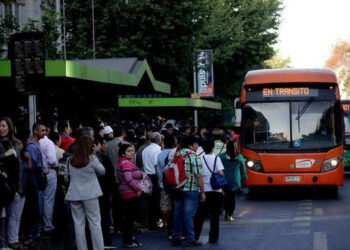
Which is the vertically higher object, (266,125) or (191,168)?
(266,125)

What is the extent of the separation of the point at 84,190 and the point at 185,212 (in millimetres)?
2326

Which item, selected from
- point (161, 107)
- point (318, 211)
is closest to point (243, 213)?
point (318, 211)

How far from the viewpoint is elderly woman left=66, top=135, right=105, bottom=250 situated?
12.8 meters

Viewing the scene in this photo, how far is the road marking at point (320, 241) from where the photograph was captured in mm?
14383

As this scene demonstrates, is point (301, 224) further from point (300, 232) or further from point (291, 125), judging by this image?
point (291, 125)

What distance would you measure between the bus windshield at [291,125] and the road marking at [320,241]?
7643mm

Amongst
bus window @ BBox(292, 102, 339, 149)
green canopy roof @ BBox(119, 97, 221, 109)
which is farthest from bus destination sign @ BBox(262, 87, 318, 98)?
green canopy roof @ BBox(119, 97, 221, 109)

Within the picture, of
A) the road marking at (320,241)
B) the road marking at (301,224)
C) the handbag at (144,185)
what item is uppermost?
the handbag at (144,185)

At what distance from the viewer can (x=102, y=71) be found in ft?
69.3

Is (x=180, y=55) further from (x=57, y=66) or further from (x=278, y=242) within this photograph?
(x=278, y=242)

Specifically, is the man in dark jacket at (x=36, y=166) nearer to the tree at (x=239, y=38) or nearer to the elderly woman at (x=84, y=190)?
the elderly woman at (x=84, y=190)

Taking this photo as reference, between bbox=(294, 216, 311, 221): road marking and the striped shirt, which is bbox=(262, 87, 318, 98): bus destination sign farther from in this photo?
the striped shirt

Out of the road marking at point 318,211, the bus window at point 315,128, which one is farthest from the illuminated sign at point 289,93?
the road marking at point 318,211

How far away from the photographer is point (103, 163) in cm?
1383
